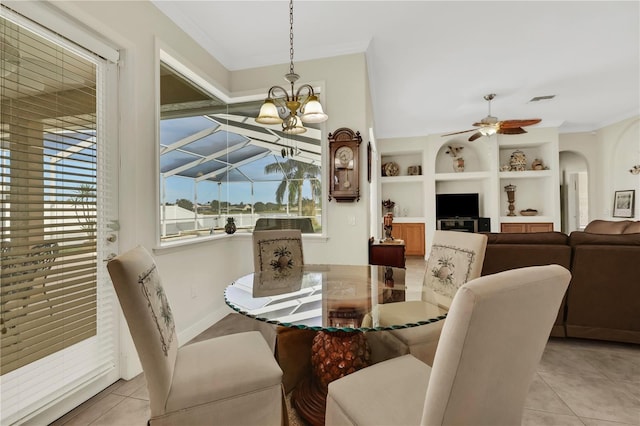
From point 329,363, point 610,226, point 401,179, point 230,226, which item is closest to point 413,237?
point 401,179

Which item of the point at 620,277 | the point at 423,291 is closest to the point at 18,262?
the point at 423,291

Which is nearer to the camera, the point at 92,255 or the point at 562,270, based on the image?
the point at 562,270

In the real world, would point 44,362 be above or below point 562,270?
below

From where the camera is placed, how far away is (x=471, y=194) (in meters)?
6.99

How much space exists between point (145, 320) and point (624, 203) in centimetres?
852

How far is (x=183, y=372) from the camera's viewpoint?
1245 mm

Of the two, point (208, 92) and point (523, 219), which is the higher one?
point (208, 92)

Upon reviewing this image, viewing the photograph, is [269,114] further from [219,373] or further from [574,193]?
[574,193]

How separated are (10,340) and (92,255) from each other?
0.58m

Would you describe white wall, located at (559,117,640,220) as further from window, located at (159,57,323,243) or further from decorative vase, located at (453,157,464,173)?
window, located at (159,57,323,243)

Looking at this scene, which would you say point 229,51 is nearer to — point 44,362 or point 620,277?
point 44,362

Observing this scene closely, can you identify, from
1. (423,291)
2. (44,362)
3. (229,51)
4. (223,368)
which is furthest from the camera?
(229,51)

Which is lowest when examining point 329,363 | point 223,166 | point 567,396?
point 567,396

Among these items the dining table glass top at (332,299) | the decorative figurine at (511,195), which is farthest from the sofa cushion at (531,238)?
the decorative figurine at (511,195)
